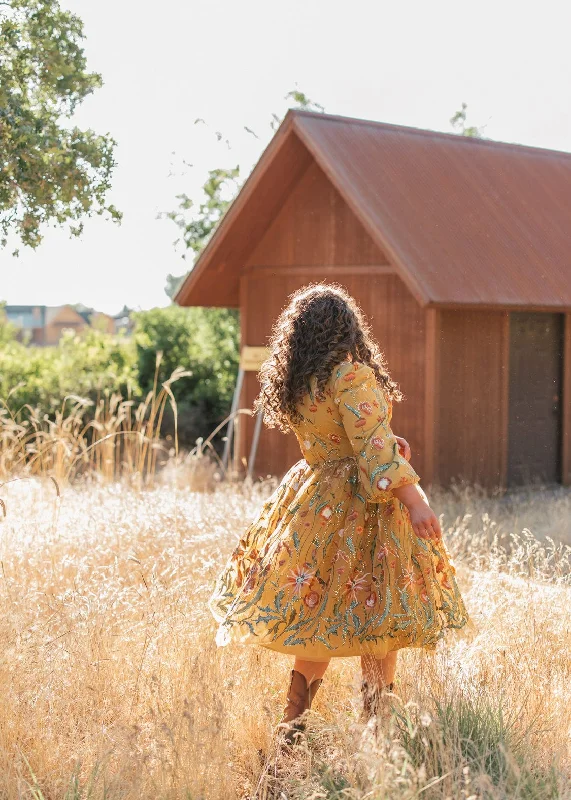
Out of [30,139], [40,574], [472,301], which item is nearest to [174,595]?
[40,574]

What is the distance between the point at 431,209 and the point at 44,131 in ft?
19.3

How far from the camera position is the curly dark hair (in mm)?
4453

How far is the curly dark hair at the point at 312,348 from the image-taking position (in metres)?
4.45

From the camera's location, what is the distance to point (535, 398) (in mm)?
12195

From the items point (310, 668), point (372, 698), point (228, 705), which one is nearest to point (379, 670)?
point (372, 698)

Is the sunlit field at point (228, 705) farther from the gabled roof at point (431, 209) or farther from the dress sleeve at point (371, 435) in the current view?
the gabled roof at point (431, 209)

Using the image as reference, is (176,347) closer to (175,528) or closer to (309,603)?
(175,528)

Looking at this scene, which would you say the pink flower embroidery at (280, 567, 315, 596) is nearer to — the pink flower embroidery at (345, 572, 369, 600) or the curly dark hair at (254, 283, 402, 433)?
the pink flower embroidery at (345, 572, 369, 600)

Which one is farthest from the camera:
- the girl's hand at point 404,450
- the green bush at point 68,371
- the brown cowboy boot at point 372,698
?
the green bush at point 68,371

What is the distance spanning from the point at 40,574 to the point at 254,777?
2.46 m

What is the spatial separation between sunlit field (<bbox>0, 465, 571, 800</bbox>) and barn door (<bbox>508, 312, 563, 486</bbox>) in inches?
210

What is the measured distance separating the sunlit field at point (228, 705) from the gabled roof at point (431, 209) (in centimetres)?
456

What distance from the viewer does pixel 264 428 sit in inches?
516

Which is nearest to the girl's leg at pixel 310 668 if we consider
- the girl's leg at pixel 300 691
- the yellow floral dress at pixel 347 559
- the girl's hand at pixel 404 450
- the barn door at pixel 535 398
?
the girl's leg at pixel 300 691
